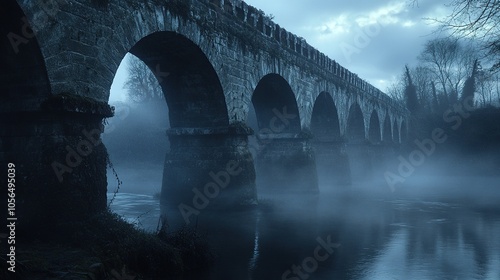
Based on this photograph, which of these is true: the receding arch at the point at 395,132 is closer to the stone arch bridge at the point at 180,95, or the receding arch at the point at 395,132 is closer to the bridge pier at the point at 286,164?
the stone arch bridge at the point at 180,95

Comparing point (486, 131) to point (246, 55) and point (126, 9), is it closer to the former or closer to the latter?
point (246, 55)

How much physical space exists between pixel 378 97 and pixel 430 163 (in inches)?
393

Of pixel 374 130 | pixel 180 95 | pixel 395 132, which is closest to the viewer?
pixel 180 95

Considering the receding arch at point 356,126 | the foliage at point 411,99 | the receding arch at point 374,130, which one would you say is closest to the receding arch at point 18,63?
the receding arch at point 356,126

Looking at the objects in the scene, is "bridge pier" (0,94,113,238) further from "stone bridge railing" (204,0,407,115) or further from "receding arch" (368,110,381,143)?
"receding arch" (368,110,381,143)

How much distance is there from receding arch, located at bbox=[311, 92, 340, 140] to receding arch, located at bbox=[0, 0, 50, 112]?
55.5ft

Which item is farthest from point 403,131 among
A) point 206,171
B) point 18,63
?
point 18,63

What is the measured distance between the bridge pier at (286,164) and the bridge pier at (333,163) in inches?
199

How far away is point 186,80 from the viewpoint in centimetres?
1262

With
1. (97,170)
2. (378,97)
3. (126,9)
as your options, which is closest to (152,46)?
(126,9)

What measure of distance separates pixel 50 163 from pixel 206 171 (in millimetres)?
6278

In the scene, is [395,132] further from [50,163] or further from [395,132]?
[50,163]

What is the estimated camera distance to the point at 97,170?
7.49 metres

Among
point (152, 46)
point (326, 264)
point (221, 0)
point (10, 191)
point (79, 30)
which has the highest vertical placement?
point (221, 0)
